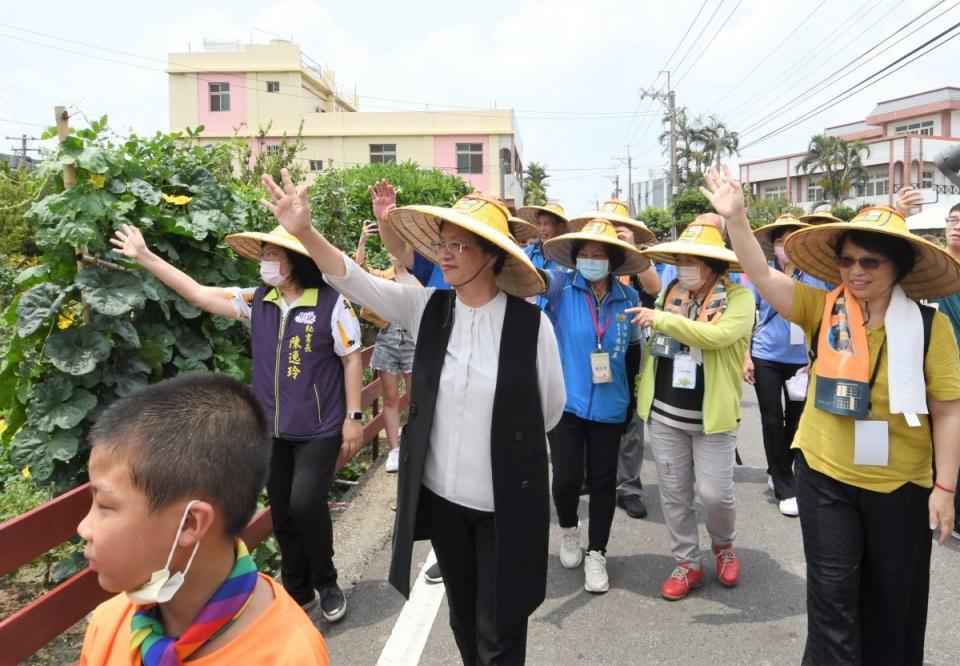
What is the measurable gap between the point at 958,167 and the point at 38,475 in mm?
6724

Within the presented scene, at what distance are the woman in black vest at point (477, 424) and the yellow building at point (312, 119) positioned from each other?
45169 millimetres

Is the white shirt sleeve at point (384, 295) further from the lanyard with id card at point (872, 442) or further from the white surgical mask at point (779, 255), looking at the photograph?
the white surgical mask at point (779, 255)

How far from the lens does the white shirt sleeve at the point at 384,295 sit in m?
2.59

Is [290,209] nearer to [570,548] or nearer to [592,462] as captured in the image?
[592,462]

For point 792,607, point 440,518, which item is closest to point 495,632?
point 440,518

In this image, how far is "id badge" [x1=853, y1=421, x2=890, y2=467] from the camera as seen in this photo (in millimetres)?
2711

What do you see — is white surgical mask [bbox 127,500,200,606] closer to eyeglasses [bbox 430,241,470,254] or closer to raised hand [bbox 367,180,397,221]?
eyeglasses [bbox 430,241,470,254]

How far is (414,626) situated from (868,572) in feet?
6.89

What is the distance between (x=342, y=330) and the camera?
3.73 m

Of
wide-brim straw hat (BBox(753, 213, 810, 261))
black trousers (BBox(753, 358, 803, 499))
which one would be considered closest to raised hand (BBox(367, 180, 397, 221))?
wide-brim straw hat (BBox(753, 213, 810, 261))

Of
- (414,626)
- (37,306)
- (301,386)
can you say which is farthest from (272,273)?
(414,626)

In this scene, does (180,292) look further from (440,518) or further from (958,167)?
(958,167)

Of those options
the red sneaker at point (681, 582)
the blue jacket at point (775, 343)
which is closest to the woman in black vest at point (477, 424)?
the red sneaker at point (681, 582)

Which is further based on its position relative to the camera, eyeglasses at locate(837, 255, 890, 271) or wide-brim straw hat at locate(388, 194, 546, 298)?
eyeglasses at locate(837, 255, 890, 271)
